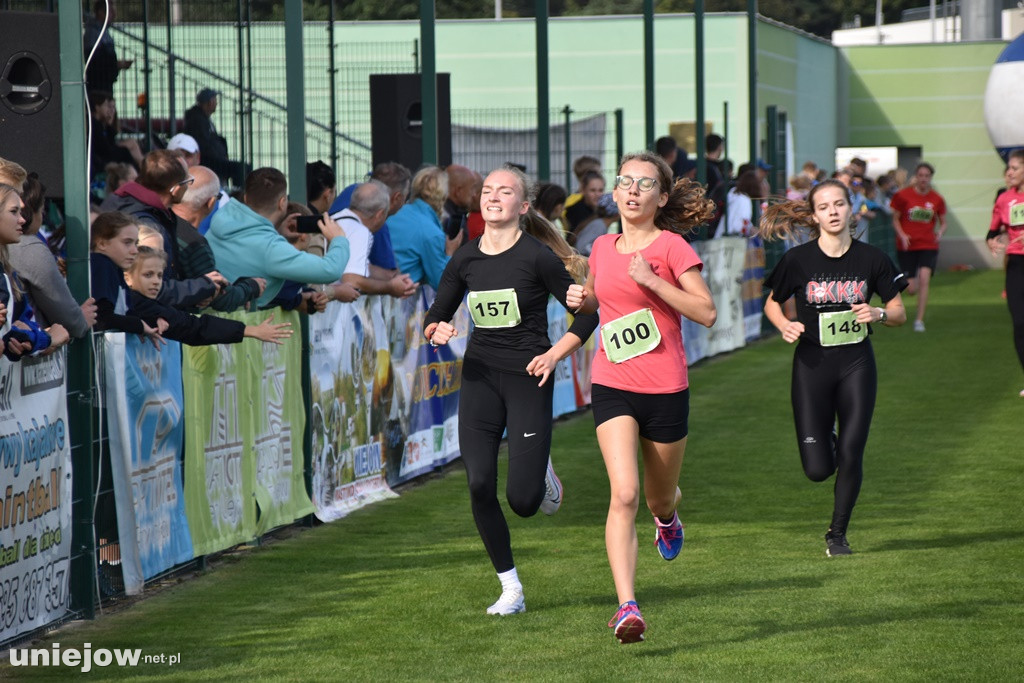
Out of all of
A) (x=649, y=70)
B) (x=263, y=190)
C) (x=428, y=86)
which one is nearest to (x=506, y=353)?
(x=263, y=190)

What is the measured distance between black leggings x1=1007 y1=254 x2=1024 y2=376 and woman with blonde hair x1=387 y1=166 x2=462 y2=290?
211 inches

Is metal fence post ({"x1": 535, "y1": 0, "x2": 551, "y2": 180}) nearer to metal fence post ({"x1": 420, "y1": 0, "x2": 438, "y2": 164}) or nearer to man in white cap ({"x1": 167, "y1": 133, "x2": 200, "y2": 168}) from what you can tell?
metal fence post ({"x1": 420, "y1": 0, "x2": 438, "y2": 164})

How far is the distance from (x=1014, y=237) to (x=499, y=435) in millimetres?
8279

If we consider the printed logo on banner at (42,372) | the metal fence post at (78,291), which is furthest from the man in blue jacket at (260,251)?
the printed logo on banner at (42,372)

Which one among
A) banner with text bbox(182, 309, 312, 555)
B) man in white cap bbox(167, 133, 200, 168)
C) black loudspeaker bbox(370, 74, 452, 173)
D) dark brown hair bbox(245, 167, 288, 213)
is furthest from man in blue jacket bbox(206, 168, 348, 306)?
black loudspeaker bbox(370, 74, 452, 173)

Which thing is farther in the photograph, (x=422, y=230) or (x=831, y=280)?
(x=422, y=230)

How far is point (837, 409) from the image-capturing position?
8633mm

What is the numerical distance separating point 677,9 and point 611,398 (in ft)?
206

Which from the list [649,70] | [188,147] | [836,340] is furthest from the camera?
[649,70]

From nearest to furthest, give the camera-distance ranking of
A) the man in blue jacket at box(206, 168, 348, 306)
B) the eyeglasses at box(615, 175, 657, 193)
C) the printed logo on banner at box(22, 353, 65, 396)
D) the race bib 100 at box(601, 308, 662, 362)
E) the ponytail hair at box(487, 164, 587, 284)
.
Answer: the printed logo on banner at box(22, 353, 65, 396) < the race bib 100 at box(601, 308, 662, 362) < the eyeglasses at box(615, 175, 657, 193) < the ponytail hair at box(487, 164, 587, 284) < the man in blue jacket at box(206, 168, 348, 306)

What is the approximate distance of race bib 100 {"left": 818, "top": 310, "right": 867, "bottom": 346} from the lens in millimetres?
8539

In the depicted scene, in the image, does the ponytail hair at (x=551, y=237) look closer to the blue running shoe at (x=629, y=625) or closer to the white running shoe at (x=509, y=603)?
the white running shoe at (x=509, y=603)

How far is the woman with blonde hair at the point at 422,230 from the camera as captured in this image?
38.7ft

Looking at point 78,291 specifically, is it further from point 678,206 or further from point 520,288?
point 678,206
